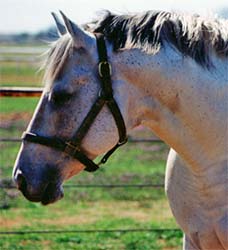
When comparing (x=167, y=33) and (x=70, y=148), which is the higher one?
(x=167, y=33)

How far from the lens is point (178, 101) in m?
3.38

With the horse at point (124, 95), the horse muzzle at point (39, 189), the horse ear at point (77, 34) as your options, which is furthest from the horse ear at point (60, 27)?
the horse muzzle at point (39, 189)

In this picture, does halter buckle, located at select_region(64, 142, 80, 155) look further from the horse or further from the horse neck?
the horse neck

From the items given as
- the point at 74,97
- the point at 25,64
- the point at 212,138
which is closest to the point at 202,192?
the point at 212,138

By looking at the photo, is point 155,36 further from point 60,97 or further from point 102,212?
point 102,212

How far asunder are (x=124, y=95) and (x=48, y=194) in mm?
546

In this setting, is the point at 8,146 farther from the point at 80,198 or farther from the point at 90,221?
the point at 90,221

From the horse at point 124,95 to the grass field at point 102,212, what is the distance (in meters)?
3.06

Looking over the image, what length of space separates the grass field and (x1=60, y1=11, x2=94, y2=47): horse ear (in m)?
3.40

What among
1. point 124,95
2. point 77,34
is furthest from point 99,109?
point 77,34

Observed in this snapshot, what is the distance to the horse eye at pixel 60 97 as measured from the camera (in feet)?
10.6

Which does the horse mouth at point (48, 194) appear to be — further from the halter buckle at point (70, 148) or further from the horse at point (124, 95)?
the halter buckle at point (70, 148)

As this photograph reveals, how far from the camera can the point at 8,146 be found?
12.5m

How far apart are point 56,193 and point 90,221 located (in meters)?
4.35
